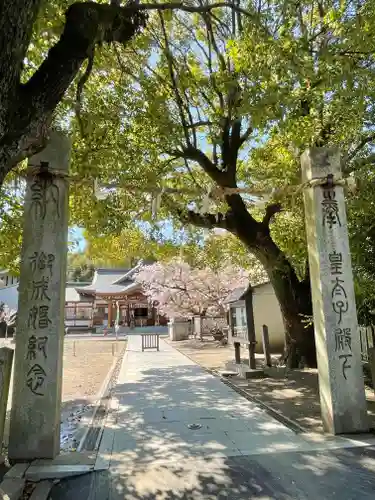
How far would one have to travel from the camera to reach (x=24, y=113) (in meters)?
3.18

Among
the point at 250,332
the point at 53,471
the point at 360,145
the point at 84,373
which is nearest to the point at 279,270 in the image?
the point at 250,332

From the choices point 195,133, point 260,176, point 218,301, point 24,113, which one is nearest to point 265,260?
point 260,176

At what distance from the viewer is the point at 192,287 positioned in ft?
72.5

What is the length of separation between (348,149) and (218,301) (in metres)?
13.8

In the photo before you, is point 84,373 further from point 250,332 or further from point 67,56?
point 67,56

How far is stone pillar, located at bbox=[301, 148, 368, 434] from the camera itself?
5.25 m

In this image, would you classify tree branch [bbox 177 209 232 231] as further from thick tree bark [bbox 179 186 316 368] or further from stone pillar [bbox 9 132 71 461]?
stone pillar [bbox 9 132 71 461]

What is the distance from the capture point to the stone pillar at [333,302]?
17.2 feet

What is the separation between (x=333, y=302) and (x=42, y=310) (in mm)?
4141

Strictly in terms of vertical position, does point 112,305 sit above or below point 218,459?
above

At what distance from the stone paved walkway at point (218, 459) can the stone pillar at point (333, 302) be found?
1.53 ft

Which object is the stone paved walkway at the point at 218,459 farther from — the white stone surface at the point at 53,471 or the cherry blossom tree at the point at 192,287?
the cherry blossom tree at the point at 192,287

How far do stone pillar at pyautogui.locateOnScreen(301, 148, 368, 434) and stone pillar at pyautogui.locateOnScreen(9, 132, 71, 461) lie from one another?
372cm

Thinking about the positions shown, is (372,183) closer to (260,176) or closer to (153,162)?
(260,176)
